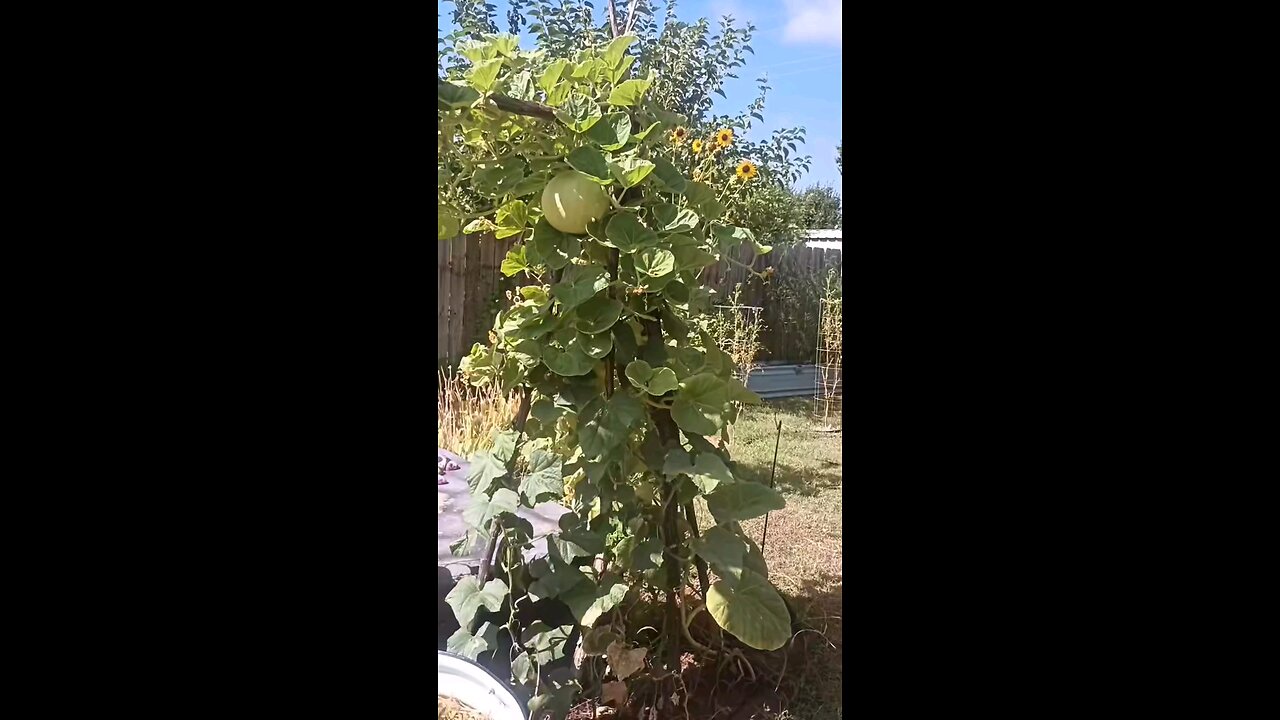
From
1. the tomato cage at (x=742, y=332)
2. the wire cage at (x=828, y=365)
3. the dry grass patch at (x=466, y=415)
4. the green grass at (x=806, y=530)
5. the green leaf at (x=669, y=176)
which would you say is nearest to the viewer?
the green leaf at (x=669, y=176)

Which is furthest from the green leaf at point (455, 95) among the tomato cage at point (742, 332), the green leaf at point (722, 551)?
the tomato cage at point (742, 332)

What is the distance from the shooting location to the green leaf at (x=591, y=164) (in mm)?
829

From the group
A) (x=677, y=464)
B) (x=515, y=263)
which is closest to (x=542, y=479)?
(x=677, y=464)

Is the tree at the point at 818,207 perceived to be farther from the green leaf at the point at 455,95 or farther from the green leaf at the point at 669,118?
the green leaf at the point at 455,95

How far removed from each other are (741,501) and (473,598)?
14.2 inches

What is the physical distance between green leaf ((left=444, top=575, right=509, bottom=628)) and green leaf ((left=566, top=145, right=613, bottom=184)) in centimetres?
52

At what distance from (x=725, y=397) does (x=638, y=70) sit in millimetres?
1469

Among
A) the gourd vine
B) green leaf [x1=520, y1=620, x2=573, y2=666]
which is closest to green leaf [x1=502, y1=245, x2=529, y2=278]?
the gourd vine

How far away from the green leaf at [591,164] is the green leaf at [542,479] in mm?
340

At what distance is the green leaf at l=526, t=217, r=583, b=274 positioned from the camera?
2.98ft

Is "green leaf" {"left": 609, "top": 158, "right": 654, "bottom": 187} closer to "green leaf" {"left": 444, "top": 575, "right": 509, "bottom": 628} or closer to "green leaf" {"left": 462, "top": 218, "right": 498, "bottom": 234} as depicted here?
"green leaf" {"left": 462, "top": 218, "right": 498, "bottom": 234}
